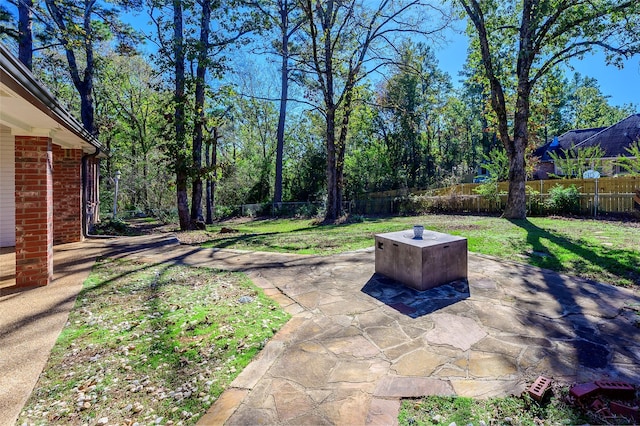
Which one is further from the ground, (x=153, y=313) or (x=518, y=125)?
(x=518, y=125)

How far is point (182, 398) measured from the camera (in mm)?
1987

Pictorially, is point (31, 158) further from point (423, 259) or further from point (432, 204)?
point (432, 204)

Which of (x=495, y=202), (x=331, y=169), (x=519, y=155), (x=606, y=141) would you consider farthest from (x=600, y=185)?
(x=606, y=141)

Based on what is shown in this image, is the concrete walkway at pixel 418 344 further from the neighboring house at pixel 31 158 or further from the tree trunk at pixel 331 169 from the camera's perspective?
the tree trunk at pixel 331 169

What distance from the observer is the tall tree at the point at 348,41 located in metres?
12.3

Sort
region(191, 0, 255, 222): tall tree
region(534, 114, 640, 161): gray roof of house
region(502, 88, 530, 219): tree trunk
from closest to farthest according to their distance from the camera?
region(502, 88, 530, 219): tree trunk
region(191, 0, 255, 222): tall tree
region(534, 114, 640, 161): gray roof of house

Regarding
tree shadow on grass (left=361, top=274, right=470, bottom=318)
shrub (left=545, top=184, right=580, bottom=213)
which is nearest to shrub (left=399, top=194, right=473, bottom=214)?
shrub (left=545, top=184, right=580, bottom=213)

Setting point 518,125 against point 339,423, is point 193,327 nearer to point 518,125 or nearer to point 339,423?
point 339,423

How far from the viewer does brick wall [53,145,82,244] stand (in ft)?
22.6

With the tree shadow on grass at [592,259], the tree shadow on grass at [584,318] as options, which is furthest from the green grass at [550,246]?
the tree shadow on grass at [584,318]

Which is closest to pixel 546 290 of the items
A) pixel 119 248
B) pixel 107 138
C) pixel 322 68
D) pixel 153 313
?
pixel 153 313

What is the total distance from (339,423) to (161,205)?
60.9 feet

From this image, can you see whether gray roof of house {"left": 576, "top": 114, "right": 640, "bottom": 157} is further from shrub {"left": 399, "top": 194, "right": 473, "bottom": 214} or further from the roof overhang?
the roof overhang

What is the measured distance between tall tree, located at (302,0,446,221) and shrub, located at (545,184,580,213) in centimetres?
763
